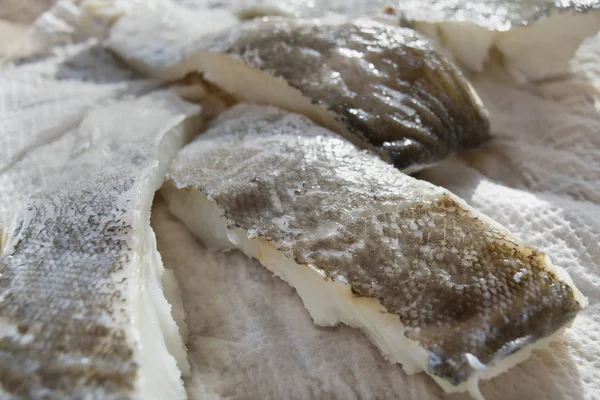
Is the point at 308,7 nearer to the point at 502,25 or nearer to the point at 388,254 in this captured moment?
the point at 502,25

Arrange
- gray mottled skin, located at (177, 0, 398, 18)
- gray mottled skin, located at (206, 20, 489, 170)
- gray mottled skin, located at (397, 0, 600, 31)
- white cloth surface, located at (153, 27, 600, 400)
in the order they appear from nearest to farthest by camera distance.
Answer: white cloth surface, located at (153, 27, 600, 400) → gray mottled skin, located at (206, 20, 489, 170) → gray mottled skin, located at (397, 0, 600, 31) → gray mottled skin, located at (177, 0, 398, 18)

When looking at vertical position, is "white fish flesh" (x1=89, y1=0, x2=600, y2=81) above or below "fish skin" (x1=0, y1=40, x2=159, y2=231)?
above

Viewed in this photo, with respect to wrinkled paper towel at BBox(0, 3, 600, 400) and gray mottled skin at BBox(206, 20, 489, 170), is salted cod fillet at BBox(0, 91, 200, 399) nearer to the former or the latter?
wrinkled paper towel at BBox(0, 3, 600, 400)

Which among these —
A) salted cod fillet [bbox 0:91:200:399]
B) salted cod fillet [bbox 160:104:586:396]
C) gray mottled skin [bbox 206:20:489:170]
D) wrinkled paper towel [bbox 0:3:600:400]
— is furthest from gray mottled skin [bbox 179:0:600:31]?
salted cod fillet [bbox 0:91:200:399]

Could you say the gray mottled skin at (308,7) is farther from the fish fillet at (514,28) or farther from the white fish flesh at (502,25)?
the fish fillet at (514,28)

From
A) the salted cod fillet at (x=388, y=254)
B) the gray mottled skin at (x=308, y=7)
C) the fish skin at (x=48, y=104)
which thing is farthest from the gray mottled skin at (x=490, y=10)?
the fish skin at (x=48, y=104)
